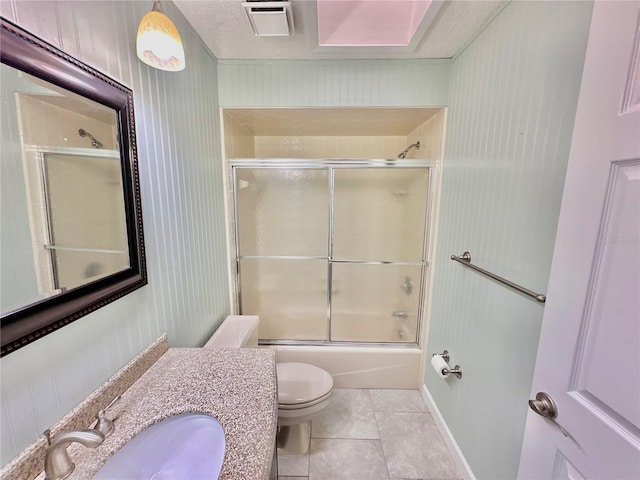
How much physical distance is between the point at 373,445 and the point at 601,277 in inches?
61.3

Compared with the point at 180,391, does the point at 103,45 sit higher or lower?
higher

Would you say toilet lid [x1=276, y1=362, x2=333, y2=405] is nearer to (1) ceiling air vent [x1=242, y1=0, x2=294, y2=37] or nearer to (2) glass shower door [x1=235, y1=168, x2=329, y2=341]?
(2) glass shower door [x1=235, y1=168, x2=329, y2=341]

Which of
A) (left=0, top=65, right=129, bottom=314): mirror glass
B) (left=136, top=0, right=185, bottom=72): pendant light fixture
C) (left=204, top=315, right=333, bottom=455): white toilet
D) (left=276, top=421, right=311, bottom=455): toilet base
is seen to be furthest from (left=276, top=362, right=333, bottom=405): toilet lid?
(left=136, top=0, right=185, bottom=72): pendant light fixture

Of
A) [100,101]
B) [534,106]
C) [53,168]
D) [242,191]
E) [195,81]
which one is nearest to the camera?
[53,168]

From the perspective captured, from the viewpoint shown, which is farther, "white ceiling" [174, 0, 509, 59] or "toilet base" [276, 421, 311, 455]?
"toilet base" [276, 421, 311, 455]

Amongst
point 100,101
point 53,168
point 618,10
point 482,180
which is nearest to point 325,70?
point 482,180

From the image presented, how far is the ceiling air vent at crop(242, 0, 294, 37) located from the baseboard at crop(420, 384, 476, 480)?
2445mm

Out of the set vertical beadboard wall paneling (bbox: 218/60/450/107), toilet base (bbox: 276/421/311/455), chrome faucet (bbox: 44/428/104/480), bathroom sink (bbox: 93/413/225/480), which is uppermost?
vertical beadboard wall paneling (bbox: 218/60/450/107)

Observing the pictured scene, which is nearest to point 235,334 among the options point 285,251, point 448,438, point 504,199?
point 285,251

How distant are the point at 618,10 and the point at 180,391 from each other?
4.93ft

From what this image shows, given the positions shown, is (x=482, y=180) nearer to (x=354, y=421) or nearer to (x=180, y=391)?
(x=180, y=391)

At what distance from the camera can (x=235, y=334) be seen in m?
1.61

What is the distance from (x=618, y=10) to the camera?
1.70 feet

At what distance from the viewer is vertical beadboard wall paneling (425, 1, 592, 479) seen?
85 centimetres
